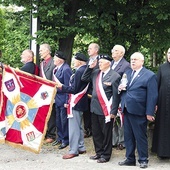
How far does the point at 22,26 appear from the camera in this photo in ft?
32.7

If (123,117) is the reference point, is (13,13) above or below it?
above

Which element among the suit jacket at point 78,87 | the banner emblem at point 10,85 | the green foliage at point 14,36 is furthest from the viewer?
the green foliage at point 14,36

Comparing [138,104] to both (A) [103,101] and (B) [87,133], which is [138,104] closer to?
(A) [103,101]

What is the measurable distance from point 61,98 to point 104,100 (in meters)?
1.28

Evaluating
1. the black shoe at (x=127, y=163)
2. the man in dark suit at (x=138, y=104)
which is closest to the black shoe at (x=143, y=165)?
the man in dark suit at (x=138, y=104)

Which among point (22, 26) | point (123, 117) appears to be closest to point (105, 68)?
point (123, 117)

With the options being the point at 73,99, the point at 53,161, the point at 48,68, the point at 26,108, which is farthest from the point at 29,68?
the point at 53,161

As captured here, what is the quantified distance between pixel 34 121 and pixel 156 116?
6.85ft

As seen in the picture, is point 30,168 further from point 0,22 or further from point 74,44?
point 0,22

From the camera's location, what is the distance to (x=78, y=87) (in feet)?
23.4

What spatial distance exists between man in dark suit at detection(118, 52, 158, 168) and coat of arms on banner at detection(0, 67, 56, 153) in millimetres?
1337

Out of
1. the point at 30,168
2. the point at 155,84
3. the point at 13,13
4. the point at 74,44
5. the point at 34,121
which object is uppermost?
the point at 13,13

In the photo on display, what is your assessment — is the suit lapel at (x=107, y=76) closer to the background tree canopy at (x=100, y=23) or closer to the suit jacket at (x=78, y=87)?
the suit jacket at (x=78, y=87)

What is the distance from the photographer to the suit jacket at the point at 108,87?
21.8 ft
